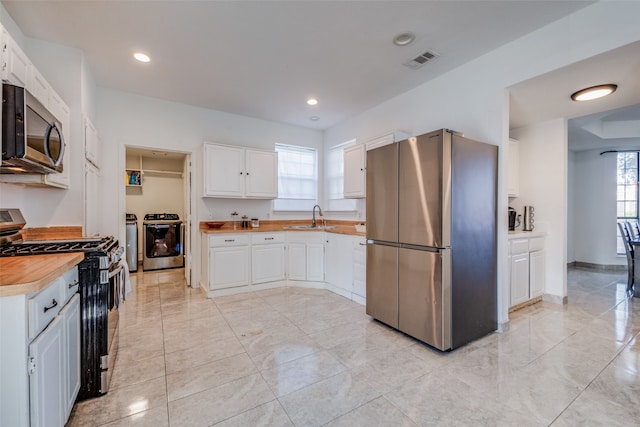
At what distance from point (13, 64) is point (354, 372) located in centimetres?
305

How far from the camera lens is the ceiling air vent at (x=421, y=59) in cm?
280

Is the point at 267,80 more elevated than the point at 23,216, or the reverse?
the point at 267,80

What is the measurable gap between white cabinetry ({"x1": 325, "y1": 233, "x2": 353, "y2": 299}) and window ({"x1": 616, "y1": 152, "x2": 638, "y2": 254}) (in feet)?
18.5

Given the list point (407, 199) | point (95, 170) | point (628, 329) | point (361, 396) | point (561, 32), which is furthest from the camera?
point (95, 170)

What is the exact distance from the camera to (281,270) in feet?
13.9

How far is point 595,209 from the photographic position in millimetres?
5617

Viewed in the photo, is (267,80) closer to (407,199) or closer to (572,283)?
(407,199)

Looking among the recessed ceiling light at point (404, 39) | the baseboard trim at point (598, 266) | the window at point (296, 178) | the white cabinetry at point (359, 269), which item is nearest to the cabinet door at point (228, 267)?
the window at point (296, 178)

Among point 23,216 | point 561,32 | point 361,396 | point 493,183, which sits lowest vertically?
point 361,396

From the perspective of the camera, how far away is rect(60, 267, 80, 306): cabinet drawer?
1447mm

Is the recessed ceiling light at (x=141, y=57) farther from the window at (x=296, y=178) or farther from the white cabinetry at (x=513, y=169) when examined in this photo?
the white cabinetry at (x=513, y=169)

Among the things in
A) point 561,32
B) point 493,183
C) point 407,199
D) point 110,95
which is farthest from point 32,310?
point 561,32

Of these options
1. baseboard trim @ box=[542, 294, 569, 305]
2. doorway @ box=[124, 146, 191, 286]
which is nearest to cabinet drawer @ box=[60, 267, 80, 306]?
doorway @ box=[124, 146, 191, 286]

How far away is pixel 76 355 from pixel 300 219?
3.78 meters
